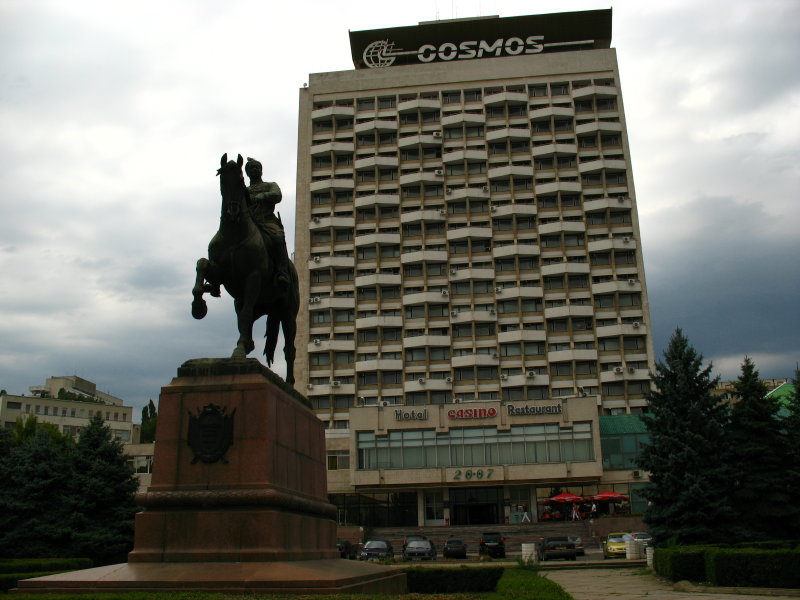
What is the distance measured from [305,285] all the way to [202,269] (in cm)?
6223

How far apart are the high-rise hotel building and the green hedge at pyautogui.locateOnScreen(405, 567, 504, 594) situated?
44259mm

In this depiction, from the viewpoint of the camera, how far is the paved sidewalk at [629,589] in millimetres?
16484

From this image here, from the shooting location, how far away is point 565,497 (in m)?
53.9

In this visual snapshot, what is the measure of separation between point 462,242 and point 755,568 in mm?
57205

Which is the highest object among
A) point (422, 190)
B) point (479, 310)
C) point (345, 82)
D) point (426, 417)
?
point (345, 82)

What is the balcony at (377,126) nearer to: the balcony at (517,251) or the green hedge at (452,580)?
the balcony at (517,251)

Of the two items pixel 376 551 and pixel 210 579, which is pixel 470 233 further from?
pixel 210 579

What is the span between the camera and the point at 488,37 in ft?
261

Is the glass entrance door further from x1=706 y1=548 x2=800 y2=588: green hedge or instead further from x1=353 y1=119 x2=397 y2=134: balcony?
x1=706 y1=548 x2=800 y2=588: green hedge

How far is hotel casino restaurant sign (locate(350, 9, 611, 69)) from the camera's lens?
7862cm

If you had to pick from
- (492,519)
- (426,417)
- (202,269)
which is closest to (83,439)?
(202,269)

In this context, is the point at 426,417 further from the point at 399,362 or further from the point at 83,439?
the point at 83,439

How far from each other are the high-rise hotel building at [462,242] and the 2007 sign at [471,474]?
251cm

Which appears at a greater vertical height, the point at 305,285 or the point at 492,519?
A: the point at 305,285
